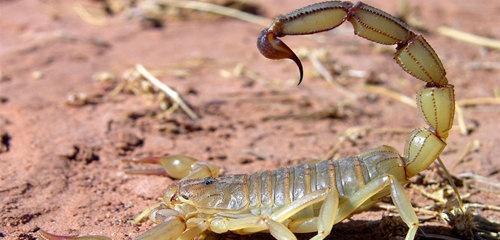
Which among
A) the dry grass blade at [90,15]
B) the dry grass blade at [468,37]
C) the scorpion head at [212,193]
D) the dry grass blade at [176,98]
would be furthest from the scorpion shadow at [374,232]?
the dry grass blade at [90,15]

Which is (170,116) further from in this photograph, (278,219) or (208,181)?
(278,219)

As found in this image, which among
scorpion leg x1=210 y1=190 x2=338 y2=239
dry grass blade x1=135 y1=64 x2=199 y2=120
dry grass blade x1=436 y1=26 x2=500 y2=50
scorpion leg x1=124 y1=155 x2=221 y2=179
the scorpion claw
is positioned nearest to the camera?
the scorpion claw

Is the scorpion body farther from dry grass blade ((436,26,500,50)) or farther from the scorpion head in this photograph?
dry grass blade ((436,26,500,50))

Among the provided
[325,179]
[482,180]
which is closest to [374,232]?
[325,179]

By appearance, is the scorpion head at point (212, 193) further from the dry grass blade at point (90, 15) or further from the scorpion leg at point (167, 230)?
the dry grass blade at point (90, 15)

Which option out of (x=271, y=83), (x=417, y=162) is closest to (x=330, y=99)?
(x=271, y=83)

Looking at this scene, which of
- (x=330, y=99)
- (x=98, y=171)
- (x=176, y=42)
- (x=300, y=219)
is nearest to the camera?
(x=300, y=219)

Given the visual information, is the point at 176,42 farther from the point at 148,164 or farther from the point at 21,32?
the point at 148,164

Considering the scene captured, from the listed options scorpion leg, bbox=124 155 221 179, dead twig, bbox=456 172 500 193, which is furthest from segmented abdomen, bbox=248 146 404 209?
dead twig, bbox=456 172 500 193
